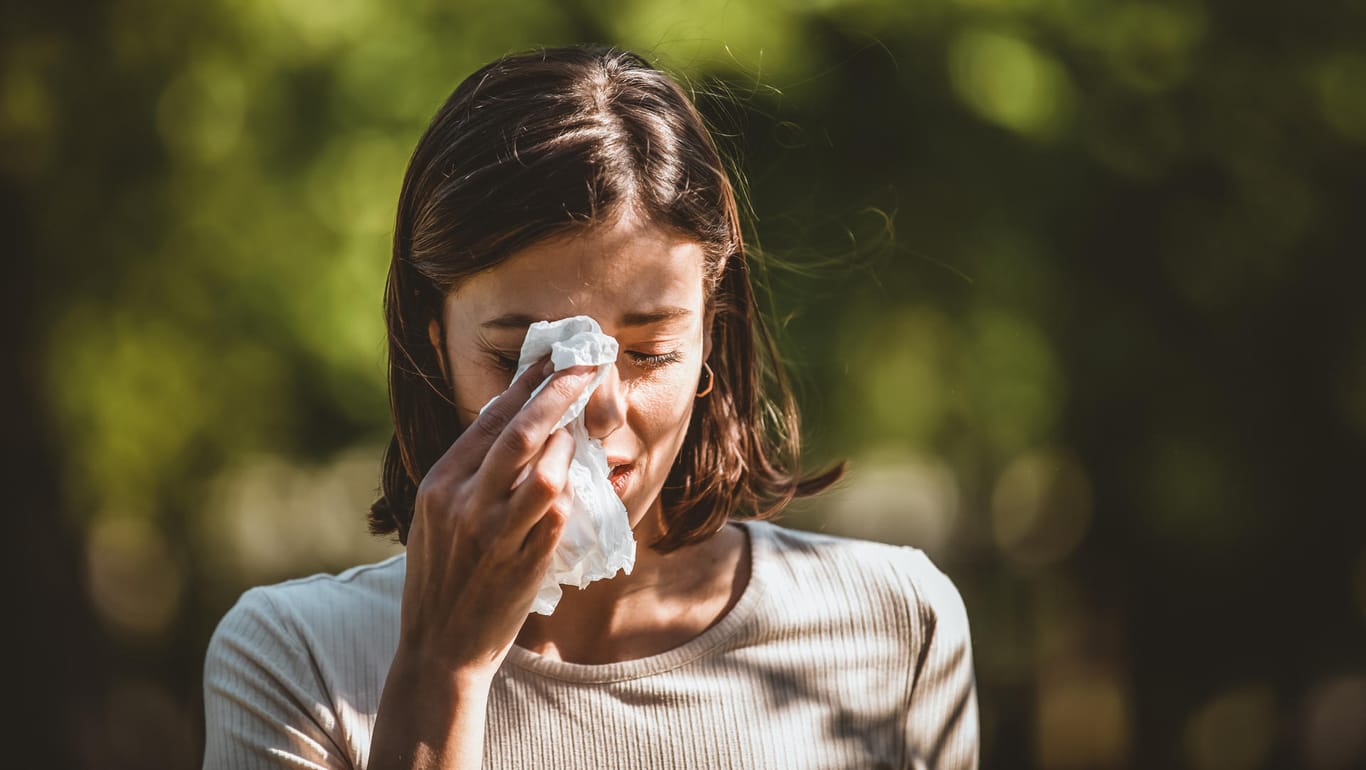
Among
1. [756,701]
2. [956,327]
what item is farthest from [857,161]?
[756,701]

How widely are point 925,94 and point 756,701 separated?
312 centimetres

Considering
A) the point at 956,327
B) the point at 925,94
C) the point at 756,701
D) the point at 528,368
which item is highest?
the point at 528,368

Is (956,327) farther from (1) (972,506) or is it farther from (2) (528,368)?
(2) (528,368)

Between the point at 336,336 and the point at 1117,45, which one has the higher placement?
→ the point at 1117,45

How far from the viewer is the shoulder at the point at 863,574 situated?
2.58 meters

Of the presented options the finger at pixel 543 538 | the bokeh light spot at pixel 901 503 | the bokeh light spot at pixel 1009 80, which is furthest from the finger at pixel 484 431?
the bokeh light spot at pixel 901 503

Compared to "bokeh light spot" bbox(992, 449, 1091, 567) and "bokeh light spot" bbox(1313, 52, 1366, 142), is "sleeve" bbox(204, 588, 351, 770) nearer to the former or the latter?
"bokeh light spot" bbox(992, 449, 1091, 567)

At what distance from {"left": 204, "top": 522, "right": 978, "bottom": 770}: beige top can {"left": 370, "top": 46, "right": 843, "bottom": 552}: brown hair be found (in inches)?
7.2

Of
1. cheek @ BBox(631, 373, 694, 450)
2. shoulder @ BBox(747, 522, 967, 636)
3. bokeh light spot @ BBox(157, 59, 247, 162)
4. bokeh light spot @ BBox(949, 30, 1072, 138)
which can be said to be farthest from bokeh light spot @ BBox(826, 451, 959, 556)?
cheek @ BBox(631, 373, 694, 450)

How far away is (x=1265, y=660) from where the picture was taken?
6.30 m

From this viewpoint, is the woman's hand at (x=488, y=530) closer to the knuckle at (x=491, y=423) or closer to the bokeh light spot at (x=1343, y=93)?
the knuckle at (x=491, y=423)

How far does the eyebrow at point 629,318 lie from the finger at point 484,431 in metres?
0.15

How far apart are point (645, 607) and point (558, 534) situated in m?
0.59

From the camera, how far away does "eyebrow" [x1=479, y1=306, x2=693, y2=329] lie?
2.06 meters
